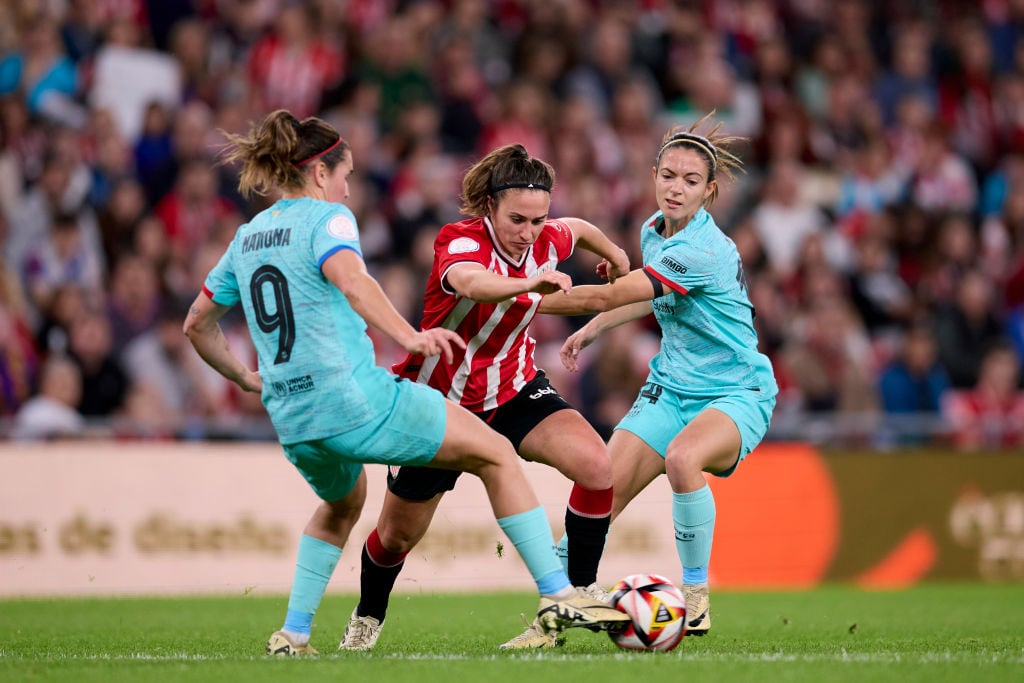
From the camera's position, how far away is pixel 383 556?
6961 mm

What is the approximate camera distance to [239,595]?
11070mm

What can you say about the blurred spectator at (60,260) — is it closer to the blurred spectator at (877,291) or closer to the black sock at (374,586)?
the black sock at (374,586)

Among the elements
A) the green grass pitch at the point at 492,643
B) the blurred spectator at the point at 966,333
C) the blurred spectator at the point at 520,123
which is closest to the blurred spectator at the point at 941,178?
the blurred spectator at the point at 966,333

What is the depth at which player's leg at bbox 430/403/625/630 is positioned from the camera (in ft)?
19.3

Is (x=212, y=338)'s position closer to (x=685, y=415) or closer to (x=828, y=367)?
(x=685, y=415)

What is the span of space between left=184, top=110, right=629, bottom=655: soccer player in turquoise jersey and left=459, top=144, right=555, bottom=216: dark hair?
0.82m

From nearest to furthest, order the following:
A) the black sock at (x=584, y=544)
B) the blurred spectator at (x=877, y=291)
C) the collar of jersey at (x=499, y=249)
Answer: the collar of jersey at (x=499, y=249) < the black sock at (x=584, y=544) < the blurred spectator at (x=877, y=291)

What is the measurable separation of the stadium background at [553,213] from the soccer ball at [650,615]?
5239 mm

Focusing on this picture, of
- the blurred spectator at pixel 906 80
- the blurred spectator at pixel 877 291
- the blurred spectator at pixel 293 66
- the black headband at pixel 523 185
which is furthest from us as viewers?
the blurred spectator at pixel 906 80

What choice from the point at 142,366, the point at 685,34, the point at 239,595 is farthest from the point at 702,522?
the point at 685,34

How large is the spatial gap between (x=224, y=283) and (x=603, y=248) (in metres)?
1.95

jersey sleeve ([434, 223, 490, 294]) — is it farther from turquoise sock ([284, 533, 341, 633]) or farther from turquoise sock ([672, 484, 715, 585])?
turquoise sock ([672, 484, 715, 585])

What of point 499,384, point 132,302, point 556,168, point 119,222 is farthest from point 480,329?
point 556,168

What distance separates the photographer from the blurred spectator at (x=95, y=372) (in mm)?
11570
